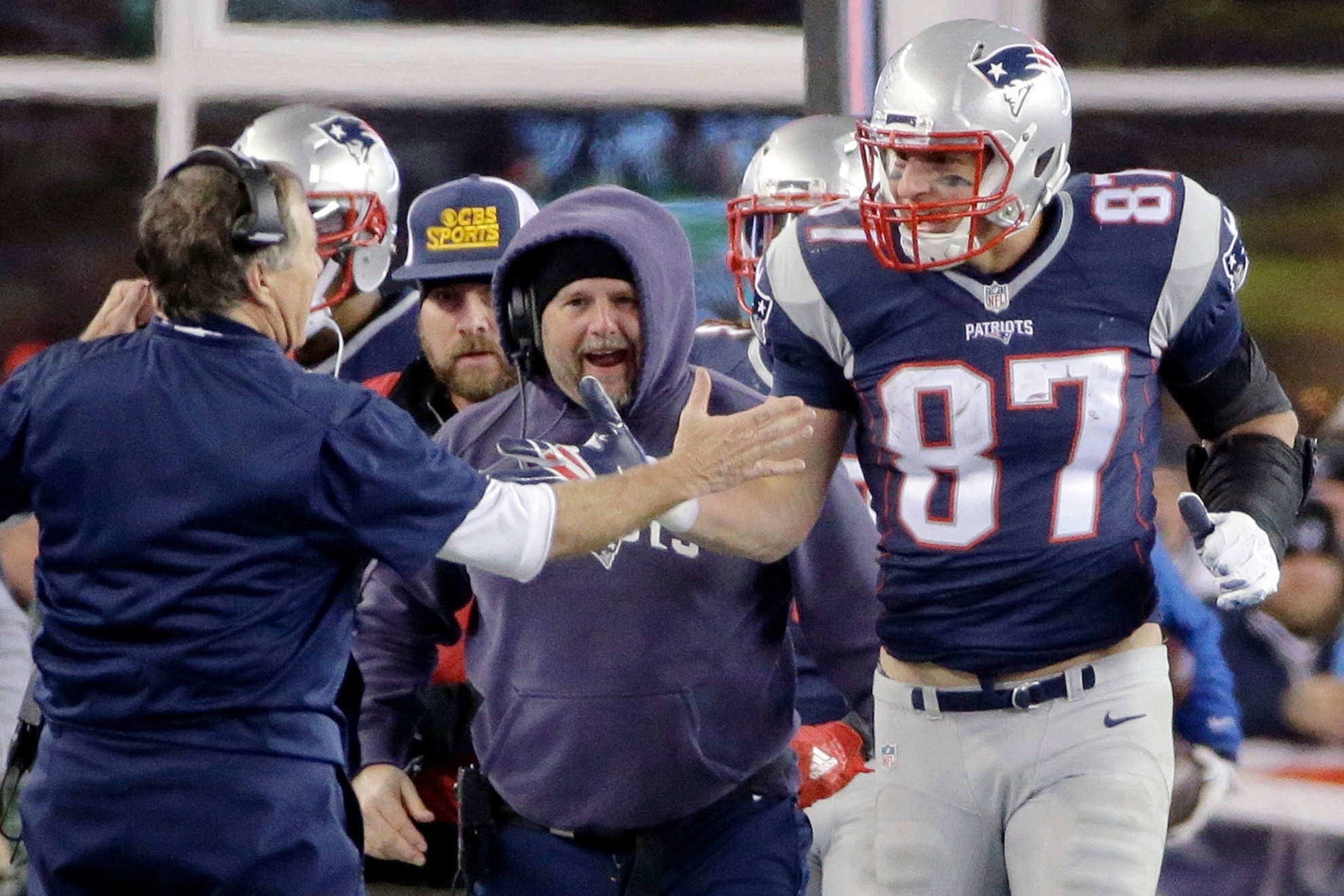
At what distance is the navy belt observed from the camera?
2.40 meters

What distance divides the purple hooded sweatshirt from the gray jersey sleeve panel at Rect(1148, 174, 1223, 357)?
1.60 feet

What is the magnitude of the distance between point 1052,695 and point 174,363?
1113mm

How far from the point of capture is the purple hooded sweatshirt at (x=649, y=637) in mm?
2543

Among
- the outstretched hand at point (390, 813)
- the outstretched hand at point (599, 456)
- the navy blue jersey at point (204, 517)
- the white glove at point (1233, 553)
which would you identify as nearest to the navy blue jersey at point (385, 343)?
the outstretched hand at point (390, 813)

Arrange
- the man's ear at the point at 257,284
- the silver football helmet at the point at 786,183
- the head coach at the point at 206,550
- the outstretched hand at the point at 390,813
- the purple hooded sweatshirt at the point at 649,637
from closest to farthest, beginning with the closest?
the head coach at the point at 206,550 → the man's ear at the point at 257,284 → the purple hooded sweatshirt at the point at 649,637 → the outstretched hand at the point at 390,813 → the silver football helmet at the point at 786,183

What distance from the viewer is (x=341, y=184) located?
4.13 m

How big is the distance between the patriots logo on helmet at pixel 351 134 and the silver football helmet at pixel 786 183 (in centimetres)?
85

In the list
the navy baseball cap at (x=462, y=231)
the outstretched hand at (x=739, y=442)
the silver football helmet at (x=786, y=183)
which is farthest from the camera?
the silver football helmet at (x=786, y=183)

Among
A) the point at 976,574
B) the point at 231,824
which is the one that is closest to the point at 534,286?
the point at 976,574

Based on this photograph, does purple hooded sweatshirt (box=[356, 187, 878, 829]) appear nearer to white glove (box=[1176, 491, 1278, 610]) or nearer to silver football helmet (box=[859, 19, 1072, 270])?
silver football helmet (box=[859, 19, 1072, 270])

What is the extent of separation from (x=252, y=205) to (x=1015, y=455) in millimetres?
970

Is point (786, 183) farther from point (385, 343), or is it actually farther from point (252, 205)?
point (252, 205)

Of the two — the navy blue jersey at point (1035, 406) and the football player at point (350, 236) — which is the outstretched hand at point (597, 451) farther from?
the football player at point (350, 236)

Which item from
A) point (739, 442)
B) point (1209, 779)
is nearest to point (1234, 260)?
point (739, 442)
